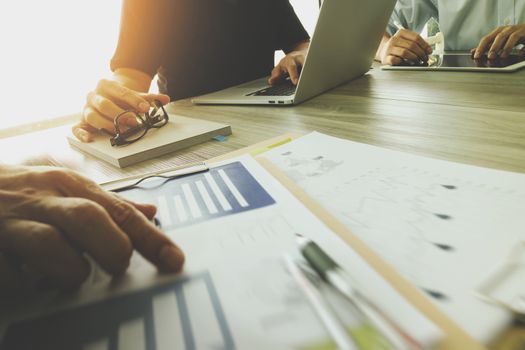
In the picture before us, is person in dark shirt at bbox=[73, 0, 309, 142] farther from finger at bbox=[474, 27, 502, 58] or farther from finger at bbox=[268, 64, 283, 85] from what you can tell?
finger at bbox=[474, 27, 502, 58]

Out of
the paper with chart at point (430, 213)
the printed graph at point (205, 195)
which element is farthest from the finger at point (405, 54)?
the printed graph at point (205, 195)

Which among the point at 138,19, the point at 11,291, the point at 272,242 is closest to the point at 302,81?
the point at 272,242

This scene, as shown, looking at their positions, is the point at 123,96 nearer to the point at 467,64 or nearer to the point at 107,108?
the point at 107,108

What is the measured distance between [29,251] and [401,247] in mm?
314

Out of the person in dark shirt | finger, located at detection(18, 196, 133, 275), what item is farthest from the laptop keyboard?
finger, located at detection(18, 196, 133, 275)

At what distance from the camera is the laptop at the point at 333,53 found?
2.56 ft

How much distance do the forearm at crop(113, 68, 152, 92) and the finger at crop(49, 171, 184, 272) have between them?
1.01m

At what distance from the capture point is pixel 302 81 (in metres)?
0.82

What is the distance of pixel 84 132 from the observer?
2.58 ft

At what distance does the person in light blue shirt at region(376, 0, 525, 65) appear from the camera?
102 cm

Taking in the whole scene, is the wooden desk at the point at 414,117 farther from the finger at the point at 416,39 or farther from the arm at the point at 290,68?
the finger at the point at 416,39

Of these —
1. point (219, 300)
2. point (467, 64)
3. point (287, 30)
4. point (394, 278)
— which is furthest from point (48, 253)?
point (287, 30)

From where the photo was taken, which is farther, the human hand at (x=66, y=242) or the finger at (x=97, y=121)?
the finger at (x=97, y=121)

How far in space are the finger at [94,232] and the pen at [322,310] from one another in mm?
146
